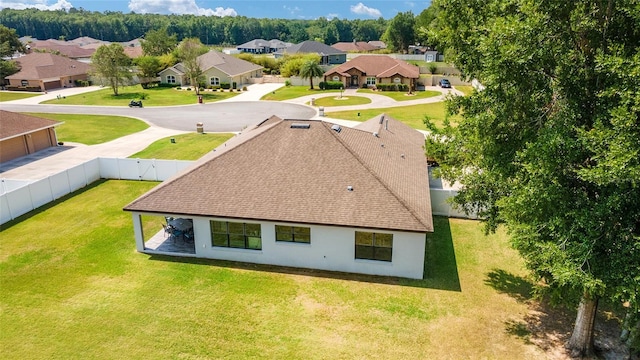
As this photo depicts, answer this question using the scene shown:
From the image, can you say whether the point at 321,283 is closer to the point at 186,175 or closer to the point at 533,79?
the point at 186,175

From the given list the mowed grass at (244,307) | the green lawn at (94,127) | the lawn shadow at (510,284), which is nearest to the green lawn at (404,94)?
the green lawn at (94,127)

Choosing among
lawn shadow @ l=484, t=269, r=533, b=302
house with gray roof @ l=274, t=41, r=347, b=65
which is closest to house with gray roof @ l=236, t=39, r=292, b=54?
house with gray roof @ l=274, t=41, r=347, b=65

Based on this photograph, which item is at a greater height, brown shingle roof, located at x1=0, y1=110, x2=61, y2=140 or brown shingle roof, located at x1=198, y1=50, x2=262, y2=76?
brown shingle roof, located at x1=198, y1=50, x2=262, y2=76

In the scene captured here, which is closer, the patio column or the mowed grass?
the mowed grass

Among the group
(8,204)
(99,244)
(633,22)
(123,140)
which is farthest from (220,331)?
(123,140)

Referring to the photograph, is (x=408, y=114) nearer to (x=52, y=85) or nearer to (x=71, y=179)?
(x=71, y=179)

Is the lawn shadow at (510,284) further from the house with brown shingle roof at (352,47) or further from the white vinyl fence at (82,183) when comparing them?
the house with brown shingle roof at (352,47)

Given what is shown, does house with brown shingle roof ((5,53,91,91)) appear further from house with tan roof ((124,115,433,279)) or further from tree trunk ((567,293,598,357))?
tree trunk ((567,293,598,357))
